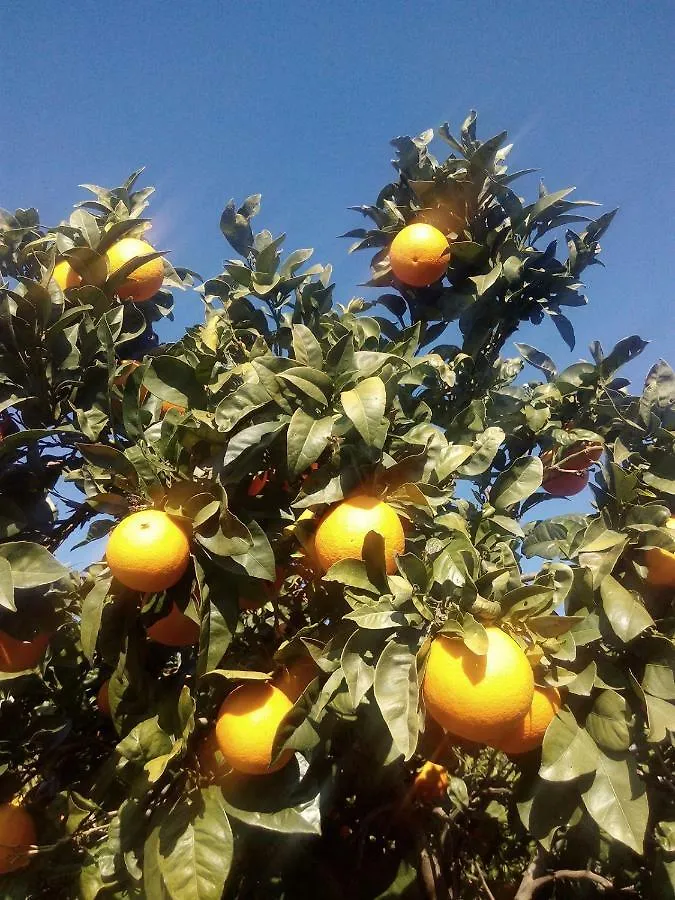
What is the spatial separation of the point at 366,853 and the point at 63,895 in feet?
3.67

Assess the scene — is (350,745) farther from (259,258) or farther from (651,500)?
(259,258)

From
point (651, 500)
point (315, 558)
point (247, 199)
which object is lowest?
point (315, 558)

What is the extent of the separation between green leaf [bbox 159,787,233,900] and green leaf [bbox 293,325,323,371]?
3.62 ft

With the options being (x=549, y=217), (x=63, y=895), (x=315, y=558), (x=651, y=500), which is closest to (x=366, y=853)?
(x=63, y=895)

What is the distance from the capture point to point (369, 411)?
1.42 meters

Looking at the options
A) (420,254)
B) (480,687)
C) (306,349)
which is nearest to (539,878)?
(480,687)

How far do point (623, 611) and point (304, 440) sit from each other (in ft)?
2.79

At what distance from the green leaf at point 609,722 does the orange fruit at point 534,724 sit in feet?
0.31

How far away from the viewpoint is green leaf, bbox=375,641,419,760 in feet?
4.06

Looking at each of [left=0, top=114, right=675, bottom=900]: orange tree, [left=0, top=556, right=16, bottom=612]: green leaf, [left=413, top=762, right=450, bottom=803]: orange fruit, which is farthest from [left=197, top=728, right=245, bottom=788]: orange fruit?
[left=413, top=762, right=450, bottom=803]: orange fruit

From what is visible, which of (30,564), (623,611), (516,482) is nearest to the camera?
(623,611)

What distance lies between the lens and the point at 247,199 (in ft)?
9.11

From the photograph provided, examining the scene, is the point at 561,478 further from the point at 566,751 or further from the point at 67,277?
the point at 67,277

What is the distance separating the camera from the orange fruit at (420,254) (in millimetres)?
2334
